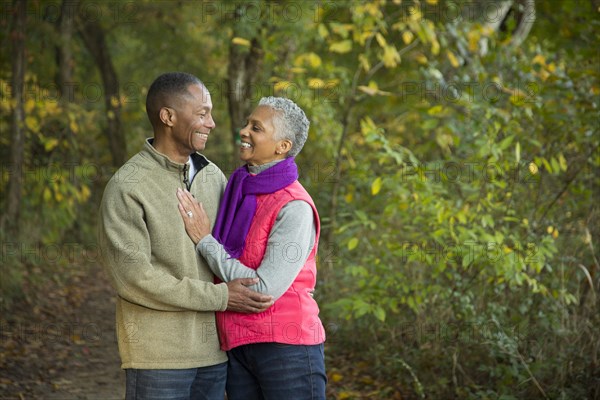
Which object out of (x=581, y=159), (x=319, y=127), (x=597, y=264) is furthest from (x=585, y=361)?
(x=319, y=127)

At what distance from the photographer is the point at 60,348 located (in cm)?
602

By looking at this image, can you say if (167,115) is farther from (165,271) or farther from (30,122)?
(30,122)

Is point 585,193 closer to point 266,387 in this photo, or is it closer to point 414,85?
point 414,85

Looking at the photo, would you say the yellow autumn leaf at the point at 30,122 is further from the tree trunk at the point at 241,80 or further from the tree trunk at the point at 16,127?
the tree trunk at the point at 241,80

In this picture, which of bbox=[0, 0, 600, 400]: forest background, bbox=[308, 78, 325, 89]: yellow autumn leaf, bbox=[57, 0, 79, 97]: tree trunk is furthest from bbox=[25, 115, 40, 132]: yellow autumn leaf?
bbox=[308, 78, 325, 89]: yellow autumn leaf

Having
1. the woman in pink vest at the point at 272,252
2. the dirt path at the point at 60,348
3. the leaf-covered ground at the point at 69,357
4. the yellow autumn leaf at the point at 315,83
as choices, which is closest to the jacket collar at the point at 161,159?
the woman in pink vest at the point at 272,252

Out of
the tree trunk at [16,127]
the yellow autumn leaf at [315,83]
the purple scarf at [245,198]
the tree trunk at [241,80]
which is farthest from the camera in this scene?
the tree trunk at [241,80]

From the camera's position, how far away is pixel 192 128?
8.29 feet

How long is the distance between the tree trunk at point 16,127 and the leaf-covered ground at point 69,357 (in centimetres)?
80

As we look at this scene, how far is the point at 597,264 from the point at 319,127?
340 centimetres

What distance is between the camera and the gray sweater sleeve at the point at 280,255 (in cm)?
238

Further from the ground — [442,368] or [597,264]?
[597,264]

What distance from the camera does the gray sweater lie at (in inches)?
93.9

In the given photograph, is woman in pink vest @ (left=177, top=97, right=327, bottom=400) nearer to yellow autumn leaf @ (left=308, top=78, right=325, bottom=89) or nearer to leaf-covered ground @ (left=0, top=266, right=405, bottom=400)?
leaf-covered ground @ (left=0, top=266, right=405, bottom=400)
